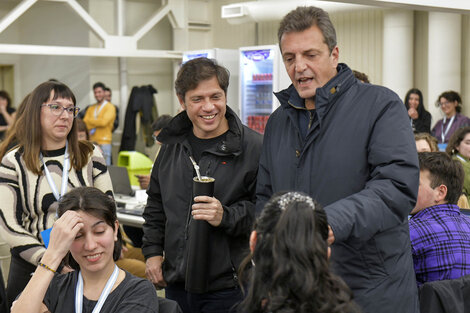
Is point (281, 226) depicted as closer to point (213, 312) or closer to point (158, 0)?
point (213, 312)

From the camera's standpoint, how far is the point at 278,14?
9664 millimetres

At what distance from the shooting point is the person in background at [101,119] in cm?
1076

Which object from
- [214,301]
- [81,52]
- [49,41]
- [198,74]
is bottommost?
[214,301]

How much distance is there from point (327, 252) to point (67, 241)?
Result: 99 centimetres

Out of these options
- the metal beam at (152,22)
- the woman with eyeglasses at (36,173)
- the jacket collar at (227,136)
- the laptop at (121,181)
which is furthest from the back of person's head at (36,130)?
the metal beam at (152,22)

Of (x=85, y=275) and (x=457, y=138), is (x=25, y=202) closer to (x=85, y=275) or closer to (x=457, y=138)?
(x=85, y=275)

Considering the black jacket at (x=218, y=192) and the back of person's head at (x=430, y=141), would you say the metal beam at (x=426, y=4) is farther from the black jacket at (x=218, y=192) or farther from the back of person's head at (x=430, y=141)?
the black jacket at (x=218, y=192)

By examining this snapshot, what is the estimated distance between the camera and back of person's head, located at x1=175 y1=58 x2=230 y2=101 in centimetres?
248

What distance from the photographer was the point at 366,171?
191 cm

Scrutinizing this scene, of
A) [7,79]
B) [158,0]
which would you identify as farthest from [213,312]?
[7,79]

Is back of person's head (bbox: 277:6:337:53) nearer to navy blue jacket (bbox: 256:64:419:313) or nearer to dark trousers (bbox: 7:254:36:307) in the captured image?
navy blue jacket (bbox: 256:64:419:313)

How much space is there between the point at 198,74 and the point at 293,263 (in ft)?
3.91

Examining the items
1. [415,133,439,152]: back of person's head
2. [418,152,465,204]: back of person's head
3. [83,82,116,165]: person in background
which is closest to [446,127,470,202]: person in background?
[415,133,439,152]: back of person's head

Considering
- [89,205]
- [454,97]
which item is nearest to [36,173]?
[89,205]
